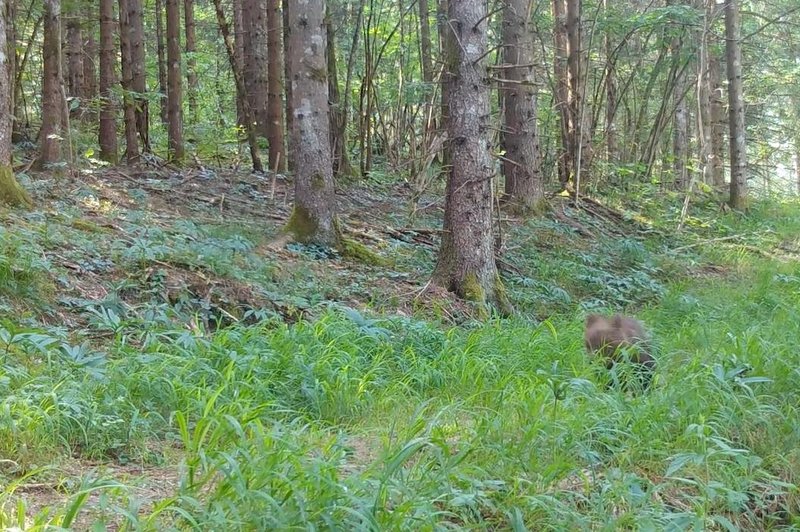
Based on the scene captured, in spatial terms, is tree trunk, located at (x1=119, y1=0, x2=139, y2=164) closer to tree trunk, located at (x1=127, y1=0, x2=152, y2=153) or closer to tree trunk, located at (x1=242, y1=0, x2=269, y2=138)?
tree trunk, located at (x1=127, y1=0, x2=152, y2=153)

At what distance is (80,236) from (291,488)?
5.03 m

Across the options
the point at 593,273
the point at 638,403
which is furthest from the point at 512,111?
the point at 638,403

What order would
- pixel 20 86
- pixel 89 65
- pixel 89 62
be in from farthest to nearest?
pixel 89 65, pixel 89 62, pixel 20 86

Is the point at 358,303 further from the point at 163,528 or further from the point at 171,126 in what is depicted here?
the point at 171,126

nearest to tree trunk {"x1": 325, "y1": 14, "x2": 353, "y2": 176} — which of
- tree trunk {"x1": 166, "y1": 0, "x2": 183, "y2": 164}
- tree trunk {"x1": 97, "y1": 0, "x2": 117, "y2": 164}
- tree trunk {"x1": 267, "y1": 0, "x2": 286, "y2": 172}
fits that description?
tree trunk {"x1": 267, "y1": 0, "x2": 286, "y2": 172}

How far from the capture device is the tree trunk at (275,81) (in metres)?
12.8

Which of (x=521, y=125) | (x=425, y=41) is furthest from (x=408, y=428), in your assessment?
(x=425, y=41)

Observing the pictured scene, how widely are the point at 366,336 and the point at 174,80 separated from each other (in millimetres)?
9040

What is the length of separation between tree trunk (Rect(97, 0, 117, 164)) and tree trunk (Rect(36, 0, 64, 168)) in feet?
6.78

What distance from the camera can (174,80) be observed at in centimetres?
1295

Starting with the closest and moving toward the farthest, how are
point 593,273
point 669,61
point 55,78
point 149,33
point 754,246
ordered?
point 55,78 < point 593,273 < point 754,246 < point 669,61 < point 149,33

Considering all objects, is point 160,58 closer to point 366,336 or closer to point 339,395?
point 366,336

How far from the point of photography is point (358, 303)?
709 cm

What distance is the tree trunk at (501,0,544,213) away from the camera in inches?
486
